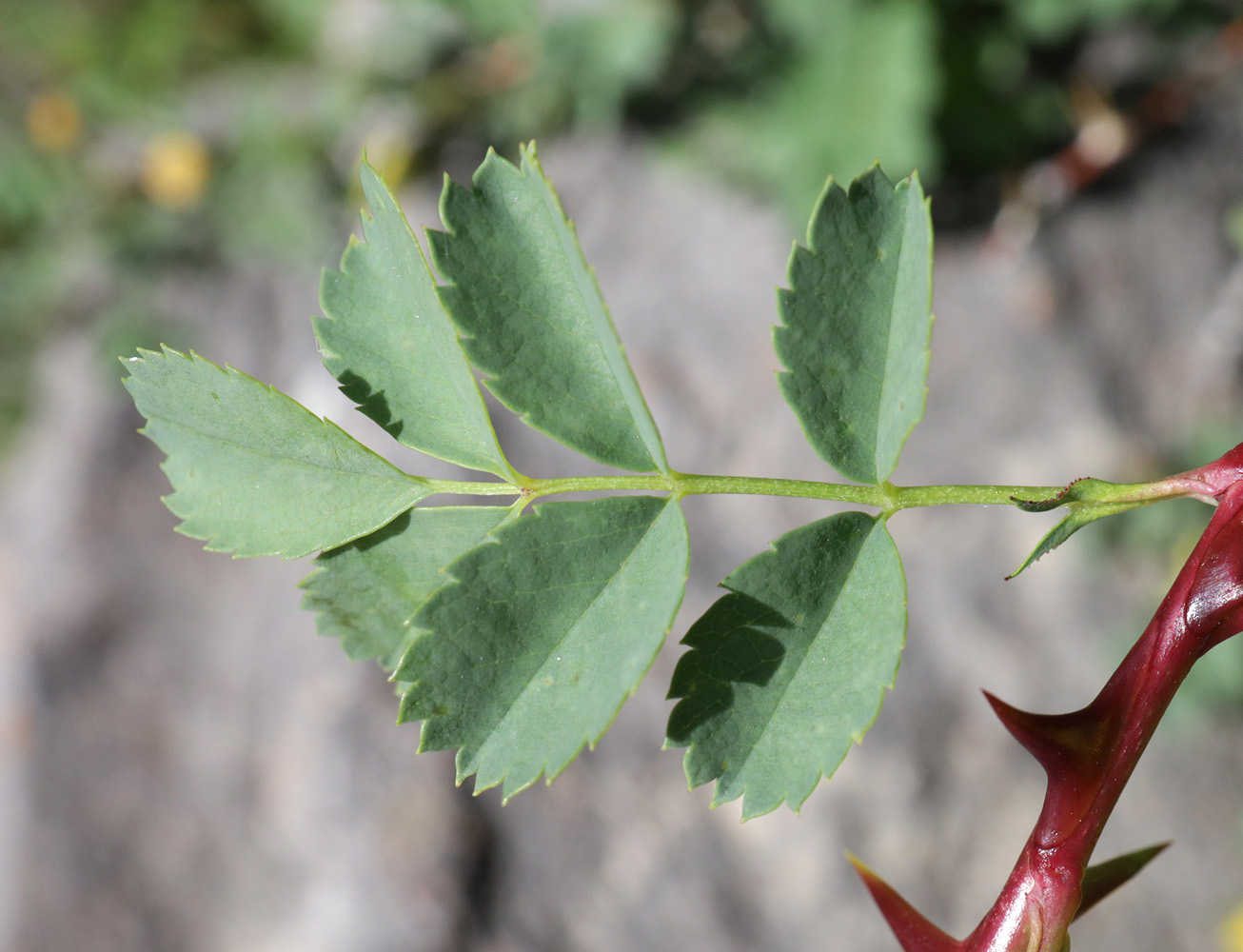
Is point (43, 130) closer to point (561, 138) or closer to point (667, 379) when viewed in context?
point (561, 138)

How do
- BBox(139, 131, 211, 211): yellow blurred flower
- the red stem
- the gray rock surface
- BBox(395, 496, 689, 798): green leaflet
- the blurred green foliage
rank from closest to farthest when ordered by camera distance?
the red stem → BBox(395, 496, 689, 798): green leaflet → the blurred green foliage → the gray rock surface → BBox(139, 131, 211, 211): yellow blurred flower

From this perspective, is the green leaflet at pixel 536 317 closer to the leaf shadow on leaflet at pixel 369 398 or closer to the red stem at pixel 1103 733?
the leaf shadow on leaflet at pixel 369 398

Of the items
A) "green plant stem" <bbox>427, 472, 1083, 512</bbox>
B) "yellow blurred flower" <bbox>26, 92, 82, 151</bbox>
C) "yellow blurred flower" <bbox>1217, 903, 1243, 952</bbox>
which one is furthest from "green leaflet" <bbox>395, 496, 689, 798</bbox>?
"yellow blurred flower" <bbox>26, 92, 82, 151</bbox>

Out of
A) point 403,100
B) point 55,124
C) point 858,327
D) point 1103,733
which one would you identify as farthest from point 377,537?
point 55,124

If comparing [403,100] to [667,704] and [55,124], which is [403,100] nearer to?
[55,124]

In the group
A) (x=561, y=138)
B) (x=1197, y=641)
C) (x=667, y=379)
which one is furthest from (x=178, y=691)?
(x=1197, y=641)

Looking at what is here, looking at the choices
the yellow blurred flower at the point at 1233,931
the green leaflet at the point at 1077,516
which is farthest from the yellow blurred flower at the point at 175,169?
the yellow blurred flower at the point at 1233,931

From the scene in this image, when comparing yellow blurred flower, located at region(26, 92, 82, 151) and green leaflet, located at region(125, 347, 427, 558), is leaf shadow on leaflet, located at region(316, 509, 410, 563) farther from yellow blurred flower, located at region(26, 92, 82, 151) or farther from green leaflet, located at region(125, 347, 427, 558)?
yellow blurred flower, located at region(26, 92, 82, 151)
